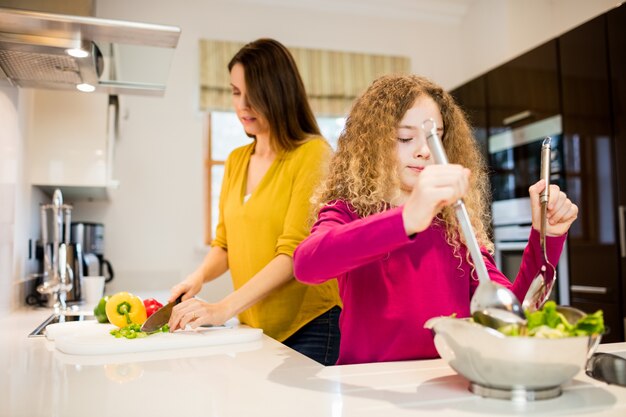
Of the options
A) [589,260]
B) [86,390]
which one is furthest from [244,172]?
[589,260]

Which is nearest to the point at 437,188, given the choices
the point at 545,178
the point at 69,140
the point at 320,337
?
the point at 545,178

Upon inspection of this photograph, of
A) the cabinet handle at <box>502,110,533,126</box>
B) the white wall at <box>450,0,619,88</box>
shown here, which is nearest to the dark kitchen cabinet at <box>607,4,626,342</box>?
the cabinet handle at <box>502,110,533,126</box>

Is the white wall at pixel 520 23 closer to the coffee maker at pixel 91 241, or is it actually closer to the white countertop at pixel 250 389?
the coffee maker at pixel 91 241

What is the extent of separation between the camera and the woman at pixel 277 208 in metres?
1.33

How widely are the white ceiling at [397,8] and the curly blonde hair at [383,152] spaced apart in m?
2.77

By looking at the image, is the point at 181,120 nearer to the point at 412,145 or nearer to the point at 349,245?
the point at 412,145

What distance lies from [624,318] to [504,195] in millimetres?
950

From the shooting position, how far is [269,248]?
1.41 meters

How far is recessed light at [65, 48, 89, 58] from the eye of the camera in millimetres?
1392

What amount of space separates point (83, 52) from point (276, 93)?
485 mm

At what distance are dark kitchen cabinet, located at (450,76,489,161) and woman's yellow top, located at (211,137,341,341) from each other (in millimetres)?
2092

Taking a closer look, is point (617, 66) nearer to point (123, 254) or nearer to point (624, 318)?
point (624, 318)

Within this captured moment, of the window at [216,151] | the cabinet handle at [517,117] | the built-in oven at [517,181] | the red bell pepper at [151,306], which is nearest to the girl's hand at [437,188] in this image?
the red bell pepper at [151,306]

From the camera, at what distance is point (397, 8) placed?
393 cm
